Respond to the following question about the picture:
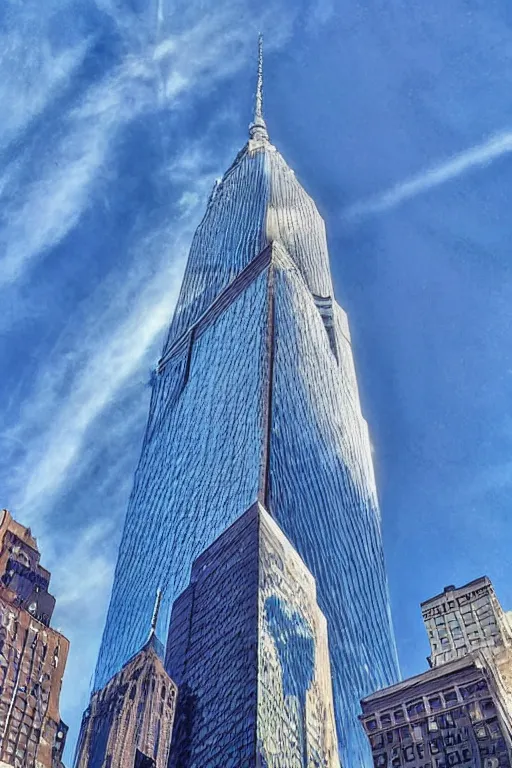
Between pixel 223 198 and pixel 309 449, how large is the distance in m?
45.4

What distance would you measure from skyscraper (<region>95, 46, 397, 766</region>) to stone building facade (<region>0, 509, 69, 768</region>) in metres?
8.93

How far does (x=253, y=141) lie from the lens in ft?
344

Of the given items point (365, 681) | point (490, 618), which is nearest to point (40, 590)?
point (365, 681)

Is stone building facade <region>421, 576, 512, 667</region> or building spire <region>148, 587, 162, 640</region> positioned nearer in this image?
stone building facade <region>421, 576, 512, 667</region>

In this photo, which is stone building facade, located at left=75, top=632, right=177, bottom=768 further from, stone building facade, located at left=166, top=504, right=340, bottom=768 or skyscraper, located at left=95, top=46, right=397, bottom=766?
stone building facade, located at left=166, top=504, right=340, bottom=768

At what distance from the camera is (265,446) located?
160 feet

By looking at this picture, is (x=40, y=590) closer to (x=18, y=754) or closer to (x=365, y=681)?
(x=18, y=754)

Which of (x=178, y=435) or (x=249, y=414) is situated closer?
(x=249, y=414)

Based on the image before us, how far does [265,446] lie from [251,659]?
17.6 metres

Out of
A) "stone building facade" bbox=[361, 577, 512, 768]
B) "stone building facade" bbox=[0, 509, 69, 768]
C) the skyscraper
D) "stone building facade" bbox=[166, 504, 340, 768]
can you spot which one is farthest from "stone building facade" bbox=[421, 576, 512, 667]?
"stone building facade" bbox=[0, 509, 69, 768]

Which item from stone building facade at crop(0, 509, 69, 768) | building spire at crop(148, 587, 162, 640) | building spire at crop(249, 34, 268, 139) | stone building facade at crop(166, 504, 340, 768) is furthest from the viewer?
building spire at crop(249, 34, 268, 139)

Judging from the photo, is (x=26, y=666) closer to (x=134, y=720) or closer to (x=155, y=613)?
(x=134, y=720)

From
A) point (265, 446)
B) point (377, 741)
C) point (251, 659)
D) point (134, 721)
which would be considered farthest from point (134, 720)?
point (265, 446)

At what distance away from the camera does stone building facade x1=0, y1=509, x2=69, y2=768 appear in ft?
114
